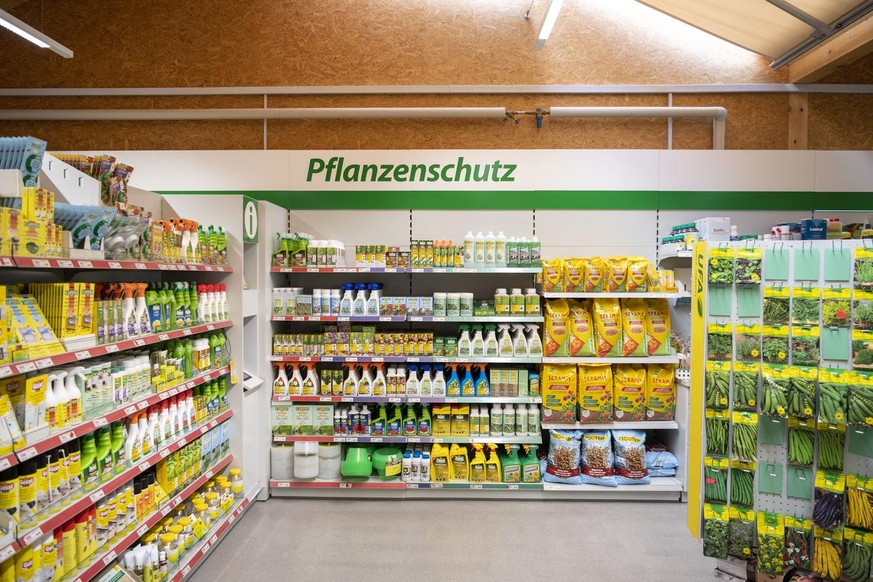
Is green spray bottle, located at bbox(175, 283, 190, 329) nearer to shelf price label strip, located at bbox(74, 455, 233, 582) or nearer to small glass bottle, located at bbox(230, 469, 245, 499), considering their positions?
shelf price label strip, located at bbox(74, 455, 233, 582)

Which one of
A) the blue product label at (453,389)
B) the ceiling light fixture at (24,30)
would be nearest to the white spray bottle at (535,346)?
the blue product label at (453,389)

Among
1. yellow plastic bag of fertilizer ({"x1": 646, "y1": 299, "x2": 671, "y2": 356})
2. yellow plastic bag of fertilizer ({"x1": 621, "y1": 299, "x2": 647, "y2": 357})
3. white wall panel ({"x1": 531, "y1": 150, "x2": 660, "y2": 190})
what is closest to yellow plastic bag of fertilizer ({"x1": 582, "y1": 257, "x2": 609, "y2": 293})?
yellow plastic bag of fertilizer ({"x1": 621, "y1": 299, "x2": 647, "y2": 357})

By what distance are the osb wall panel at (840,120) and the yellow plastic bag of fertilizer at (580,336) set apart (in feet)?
11.6

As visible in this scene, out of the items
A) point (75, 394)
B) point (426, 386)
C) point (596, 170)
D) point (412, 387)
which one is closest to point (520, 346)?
point (426, 386)

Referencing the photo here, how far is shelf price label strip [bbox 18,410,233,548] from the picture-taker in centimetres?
198

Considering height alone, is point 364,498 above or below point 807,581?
below

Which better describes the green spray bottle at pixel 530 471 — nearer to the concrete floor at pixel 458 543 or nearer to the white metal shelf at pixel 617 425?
the concrete floor at pixel 458 543

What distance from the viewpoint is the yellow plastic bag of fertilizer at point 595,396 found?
169 inches

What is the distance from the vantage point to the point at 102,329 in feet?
8.13

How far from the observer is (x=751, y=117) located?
5.50 meters

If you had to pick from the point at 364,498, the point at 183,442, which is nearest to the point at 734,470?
the point at 364,498

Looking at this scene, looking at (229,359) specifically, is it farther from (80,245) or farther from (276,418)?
(80,245)

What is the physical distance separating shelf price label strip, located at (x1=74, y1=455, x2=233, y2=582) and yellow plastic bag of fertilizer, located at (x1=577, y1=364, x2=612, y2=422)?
9.65 ft

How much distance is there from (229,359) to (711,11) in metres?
5.44
